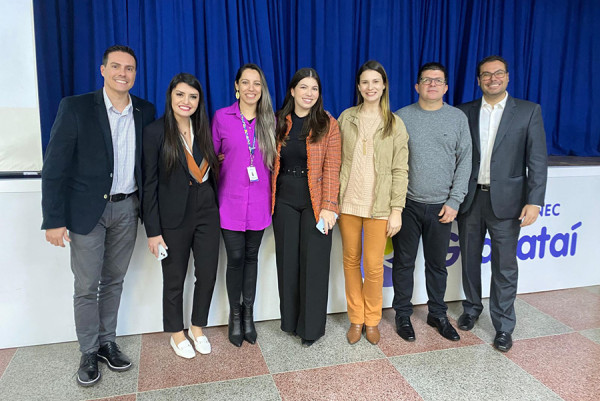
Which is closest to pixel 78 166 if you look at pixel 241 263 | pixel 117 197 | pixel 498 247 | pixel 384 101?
pixel 117 197

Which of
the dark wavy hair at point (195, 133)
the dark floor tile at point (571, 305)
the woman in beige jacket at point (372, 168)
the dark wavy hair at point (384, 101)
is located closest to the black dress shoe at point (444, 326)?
the woman in beige jacket at point (372, 168)

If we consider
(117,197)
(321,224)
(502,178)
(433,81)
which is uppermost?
(433,81)

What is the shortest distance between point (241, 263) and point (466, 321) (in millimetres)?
1464

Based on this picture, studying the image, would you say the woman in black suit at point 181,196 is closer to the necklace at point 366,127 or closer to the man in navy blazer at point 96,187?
the man in navy blazer at point 96,187

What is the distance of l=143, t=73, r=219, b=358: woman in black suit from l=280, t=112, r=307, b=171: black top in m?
0.37

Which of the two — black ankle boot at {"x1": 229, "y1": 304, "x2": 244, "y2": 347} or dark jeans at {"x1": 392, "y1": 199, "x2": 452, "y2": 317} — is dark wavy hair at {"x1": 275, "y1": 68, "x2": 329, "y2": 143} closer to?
dark jeans at {"x1": 392, "y1": 199, "x2": 452, "y2": 317}

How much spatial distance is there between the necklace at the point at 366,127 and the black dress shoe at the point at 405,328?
108 cm

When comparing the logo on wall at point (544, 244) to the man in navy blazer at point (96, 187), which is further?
the logo on wall at point (544, 244)

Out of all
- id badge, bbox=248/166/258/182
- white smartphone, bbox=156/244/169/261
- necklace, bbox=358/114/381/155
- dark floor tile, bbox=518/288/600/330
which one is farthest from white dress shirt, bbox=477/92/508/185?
white smartphone, bbox=156/244/169/261

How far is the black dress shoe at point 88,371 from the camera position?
2.03 metres

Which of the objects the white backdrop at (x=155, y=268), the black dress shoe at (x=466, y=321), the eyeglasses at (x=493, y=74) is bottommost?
the black dress shoe at (x=466, y=321)

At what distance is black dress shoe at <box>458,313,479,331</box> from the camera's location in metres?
2.62

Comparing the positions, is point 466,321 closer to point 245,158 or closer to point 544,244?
point 544,244

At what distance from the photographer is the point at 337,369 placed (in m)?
2.19
